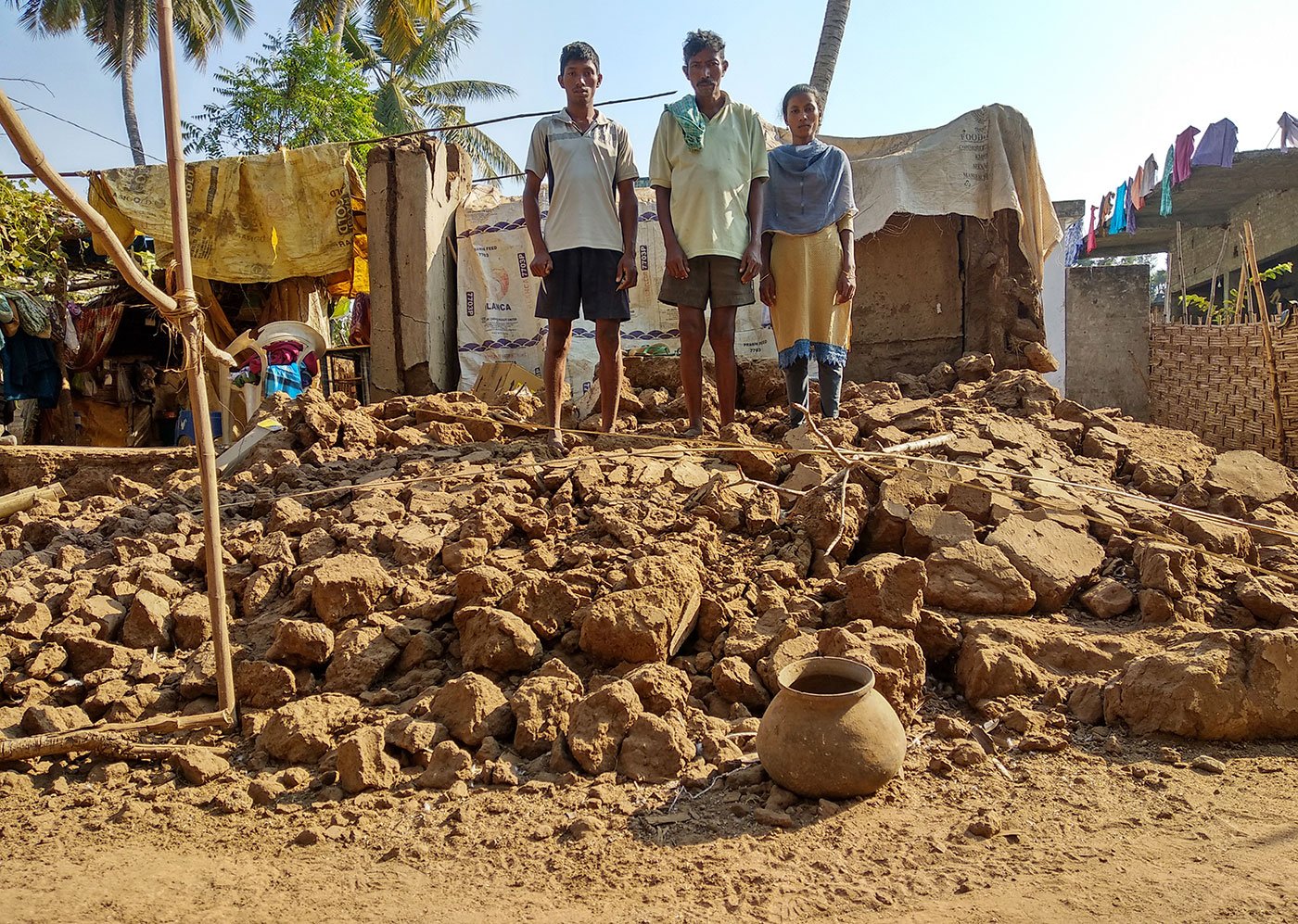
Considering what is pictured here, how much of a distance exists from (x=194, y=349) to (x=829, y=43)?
8.32 m

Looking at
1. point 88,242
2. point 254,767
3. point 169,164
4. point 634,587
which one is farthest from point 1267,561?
point 88,242

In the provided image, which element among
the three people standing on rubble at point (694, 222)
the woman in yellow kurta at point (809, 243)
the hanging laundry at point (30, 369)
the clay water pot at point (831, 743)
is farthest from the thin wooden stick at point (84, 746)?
the hanging laundry at point (30, 369)

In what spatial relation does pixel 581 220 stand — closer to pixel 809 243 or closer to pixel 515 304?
pixel 809 243

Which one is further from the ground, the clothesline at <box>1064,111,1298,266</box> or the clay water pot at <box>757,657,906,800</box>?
the clothesline at <box>1064,111,1298,266</box>

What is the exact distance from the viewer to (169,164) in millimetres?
2512

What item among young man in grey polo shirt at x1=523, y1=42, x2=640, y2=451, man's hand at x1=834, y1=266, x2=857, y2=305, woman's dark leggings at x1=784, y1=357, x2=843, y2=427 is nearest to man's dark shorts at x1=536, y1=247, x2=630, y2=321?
young man in grey polo shirt at x1=523, y1=42, x2=640, y2=451

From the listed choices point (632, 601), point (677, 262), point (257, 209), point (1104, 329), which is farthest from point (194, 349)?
point (1104, 329)

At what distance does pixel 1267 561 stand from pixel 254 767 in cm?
392

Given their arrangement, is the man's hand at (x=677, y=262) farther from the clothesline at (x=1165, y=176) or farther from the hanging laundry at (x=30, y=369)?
the clothesline at (x=1165, y=176)

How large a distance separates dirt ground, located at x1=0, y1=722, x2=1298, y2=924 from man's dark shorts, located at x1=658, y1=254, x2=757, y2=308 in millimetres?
2539

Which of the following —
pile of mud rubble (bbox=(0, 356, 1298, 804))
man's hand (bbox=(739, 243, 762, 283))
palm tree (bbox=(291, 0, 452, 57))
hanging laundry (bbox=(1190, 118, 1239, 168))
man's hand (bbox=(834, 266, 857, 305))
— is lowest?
pile of mud rubble (bbox=(0, 356, 1298, 804))

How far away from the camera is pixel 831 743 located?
230 centimetres

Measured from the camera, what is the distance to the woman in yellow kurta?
182 inches

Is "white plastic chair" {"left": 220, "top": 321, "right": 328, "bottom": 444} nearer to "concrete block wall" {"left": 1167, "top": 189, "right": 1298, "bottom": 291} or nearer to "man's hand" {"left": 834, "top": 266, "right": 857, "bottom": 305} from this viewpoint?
"man's hand" {"left": 834, "top": 266, "right": 857, "bottom": 305}
